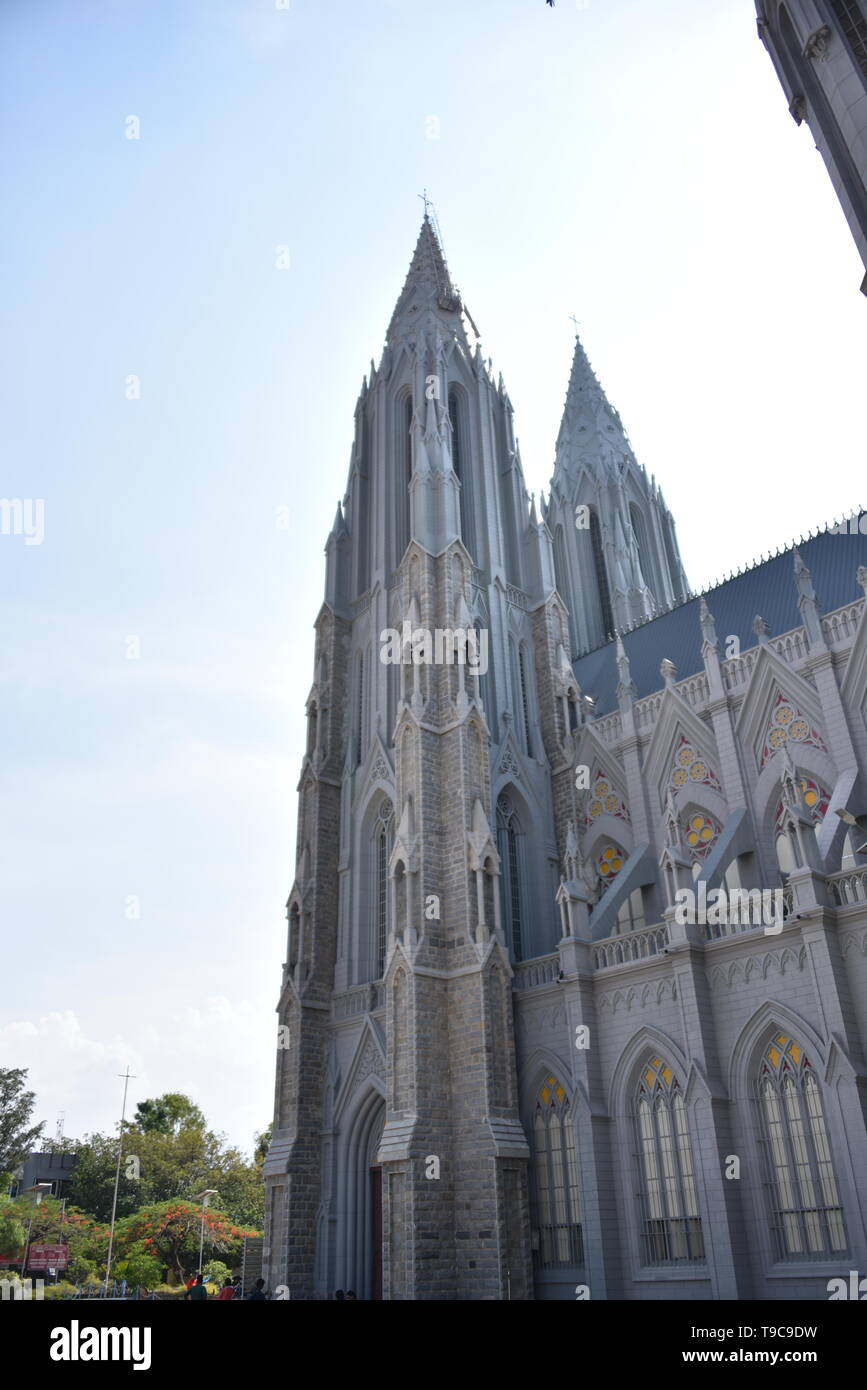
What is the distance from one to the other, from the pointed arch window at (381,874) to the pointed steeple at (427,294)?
58.7 ft

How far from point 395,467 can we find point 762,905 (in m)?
19.2

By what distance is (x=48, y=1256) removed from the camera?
41.1 metres

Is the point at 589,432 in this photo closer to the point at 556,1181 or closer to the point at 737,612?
the point at 737,612

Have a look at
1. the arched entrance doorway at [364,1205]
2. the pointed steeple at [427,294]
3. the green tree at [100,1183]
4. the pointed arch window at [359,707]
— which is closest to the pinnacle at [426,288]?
the pointed steeple at [427,294]

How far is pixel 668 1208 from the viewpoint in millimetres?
18125

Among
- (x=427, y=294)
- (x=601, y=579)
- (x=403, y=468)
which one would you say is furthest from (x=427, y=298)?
(x=601, y=579)

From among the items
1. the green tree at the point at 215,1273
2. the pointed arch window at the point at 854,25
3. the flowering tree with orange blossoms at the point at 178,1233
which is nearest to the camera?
the pointed arch window at the point at 854,25

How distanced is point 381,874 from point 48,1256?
94.5ft

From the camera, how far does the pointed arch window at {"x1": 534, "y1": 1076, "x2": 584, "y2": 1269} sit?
1948cm

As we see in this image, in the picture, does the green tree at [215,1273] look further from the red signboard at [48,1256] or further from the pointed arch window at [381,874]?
the pointed arch window at [381,874]

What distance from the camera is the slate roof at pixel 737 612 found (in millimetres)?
24375
